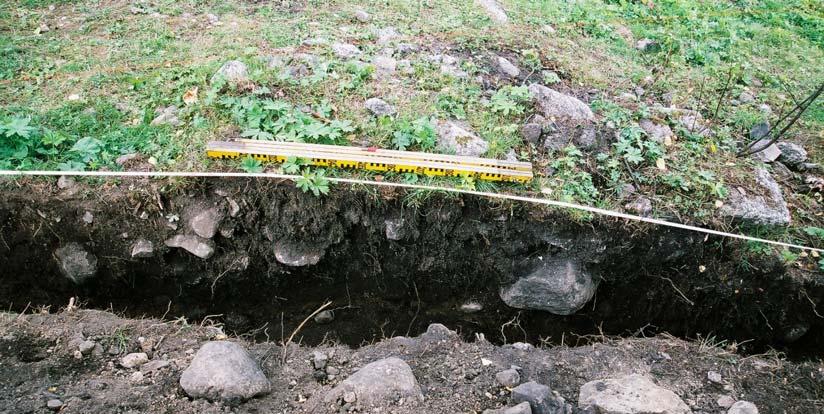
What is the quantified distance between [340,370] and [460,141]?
1.65 m

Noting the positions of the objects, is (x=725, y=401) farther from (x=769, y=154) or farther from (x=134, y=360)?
(x=134, y=360)

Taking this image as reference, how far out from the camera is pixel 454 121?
3936 millimetres

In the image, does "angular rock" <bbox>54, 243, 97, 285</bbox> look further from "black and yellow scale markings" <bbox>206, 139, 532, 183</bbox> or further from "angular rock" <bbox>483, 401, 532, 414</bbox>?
"angular rock" <bbox>483, 401, 532, 414</bbox>

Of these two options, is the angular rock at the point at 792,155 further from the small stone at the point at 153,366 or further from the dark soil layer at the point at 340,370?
the small stone at the point at 153,366

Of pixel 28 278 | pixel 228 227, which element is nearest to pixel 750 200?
pixel 228 227

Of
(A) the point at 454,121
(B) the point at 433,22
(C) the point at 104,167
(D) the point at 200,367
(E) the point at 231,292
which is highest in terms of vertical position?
(B) the point at 433,22

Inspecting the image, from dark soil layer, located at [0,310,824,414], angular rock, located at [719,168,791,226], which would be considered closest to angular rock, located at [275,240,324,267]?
dark soil layer, located at [0,310,824,414]

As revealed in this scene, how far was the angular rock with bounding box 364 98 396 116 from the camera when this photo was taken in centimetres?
389

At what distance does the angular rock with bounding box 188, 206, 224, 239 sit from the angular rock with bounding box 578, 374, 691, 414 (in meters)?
2.33

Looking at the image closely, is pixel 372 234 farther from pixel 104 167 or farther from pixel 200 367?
pixel 104 167

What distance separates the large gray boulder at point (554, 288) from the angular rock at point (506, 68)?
1552mm

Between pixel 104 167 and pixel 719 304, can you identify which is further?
pixel 719 304

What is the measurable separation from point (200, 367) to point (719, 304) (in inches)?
131

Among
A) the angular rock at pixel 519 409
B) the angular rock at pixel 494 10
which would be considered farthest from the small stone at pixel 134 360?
the angular rock at pixel 494 10
